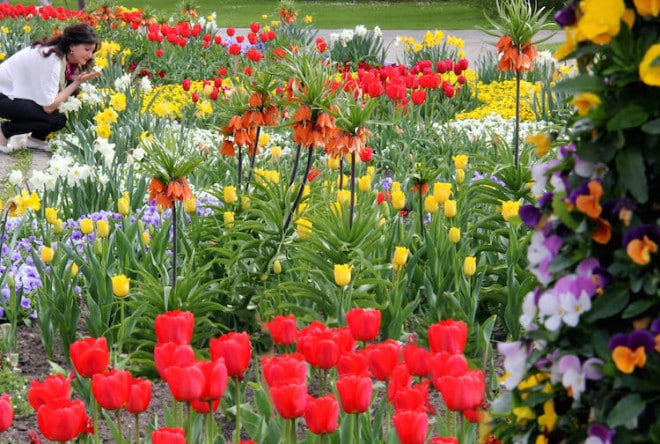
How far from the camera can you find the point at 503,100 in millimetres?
8844

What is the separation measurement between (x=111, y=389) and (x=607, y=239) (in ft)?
3.43

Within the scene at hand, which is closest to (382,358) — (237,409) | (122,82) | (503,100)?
(237,409)

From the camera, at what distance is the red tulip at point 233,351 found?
A: 2059 millimetres

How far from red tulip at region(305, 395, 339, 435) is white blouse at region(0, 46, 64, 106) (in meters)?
6.11

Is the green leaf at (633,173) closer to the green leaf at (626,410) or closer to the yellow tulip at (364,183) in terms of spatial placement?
the green leaf at (626,410)

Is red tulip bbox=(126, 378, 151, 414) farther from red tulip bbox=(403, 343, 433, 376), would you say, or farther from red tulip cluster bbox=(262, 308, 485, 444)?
red tulip bbox=(403, 343, 433, 376)

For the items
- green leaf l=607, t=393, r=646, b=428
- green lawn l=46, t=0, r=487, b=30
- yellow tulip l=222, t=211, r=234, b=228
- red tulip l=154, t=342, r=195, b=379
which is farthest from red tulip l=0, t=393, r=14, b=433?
green lawn l=46, t=0, r=487, b=30

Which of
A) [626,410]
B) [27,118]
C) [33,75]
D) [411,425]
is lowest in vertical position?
[27,118]

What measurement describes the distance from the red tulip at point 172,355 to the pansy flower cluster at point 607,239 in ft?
2.71

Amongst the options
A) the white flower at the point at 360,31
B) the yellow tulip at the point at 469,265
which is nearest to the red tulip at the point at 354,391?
the yellow tulip at the point at 469,265

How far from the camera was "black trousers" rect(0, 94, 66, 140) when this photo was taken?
307 inches

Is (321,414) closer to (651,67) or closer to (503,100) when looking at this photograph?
(651,67)

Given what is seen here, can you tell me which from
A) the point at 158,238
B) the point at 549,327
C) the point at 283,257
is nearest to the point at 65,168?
the point at 158,238

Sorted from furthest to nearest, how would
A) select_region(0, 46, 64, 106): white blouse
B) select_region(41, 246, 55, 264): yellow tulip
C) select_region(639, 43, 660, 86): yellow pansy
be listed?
select_region(0, 46, 64, 106): white blouse, select_region(41, 246, 55, 264): yellow tulip, select_region(639, 43, 660, 86): yellow pansy
